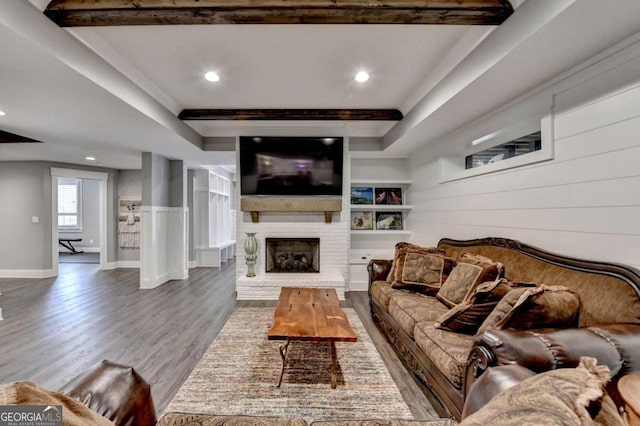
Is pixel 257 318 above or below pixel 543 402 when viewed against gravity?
below

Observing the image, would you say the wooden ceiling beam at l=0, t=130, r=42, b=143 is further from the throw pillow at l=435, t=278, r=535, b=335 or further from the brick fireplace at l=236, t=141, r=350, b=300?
the throw pillow at l=435, t=278, r=535, b=335

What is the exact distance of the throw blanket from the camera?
→ 0.64m

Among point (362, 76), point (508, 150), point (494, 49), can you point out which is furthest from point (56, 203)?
point (508, 150)

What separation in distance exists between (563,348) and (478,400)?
2.01ft

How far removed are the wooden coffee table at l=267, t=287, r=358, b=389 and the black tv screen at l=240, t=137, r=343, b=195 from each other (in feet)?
6.81

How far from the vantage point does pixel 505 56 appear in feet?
6.53

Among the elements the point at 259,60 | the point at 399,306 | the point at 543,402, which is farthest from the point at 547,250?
the point at 259,60

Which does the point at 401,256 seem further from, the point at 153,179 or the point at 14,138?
the point at 14,138

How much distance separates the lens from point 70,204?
1034 cm

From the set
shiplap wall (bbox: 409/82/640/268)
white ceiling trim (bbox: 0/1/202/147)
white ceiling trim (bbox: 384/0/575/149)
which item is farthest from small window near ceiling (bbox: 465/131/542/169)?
white ceiling trim (bbox: 0/1/202/147)

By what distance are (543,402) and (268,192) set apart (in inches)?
170

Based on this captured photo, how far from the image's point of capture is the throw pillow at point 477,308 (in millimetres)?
1945

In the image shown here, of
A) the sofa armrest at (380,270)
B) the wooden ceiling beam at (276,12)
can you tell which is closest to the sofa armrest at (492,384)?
the wooden ceiling beam at (276,12)

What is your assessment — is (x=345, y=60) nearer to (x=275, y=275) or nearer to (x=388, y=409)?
(x=388, y=409)
